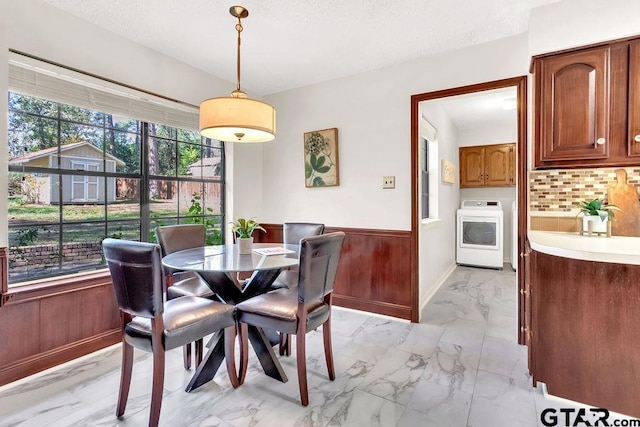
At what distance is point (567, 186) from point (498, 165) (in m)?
3.52

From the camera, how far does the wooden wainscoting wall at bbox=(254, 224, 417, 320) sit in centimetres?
306

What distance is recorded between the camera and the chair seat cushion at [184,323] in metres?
1.59

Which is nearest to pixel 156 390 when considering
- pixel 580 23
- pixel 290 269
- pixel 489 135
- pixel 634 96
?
pixel 290 269

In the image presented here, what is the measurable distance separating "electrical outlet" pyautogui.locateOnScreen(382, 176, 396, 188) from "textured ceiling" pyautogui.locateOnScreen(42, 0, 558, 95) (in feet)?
3.67

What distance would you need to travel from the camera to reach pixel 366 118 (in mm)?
3256

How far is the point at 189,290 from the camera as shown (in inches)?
90.0

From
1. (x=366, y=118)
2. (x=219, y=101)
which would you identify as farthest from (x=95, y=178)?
(x=366, y=118)

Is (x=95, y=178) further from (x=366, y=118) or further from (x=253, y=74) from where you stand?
(x=366, y=118)

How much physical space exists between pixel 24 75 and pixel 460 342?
3.71 m

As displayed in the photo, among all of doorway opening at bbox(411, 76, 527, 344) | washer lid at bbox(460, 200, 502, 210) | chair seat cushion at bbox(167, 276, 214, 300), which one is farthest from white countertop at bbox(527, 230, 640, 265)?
washer lid at bbox(460, 200, 502, 210)

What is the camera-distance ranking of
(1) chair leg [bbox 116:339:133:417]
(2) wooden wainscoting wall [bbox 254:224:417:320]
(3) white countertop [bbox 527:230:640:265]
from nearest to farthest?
(3) white countertop [bbox 527:230:640:265] → (1) chair leg [bbox 116:339:133:417] → (2) wooden wainscoting wall [bbox 254:224:417:320]

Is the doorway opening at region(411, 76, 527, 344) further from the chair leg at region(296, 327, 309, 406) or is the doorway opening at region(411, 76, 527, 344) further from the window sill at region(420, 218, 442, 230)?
the chair leg at region(296, 327, 309, 406)

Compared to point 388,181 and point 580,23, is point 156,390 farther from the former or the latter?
point 580,23

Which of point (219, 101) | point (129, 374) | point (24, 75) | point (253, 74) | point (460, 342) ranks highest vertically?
point (253, 74)
